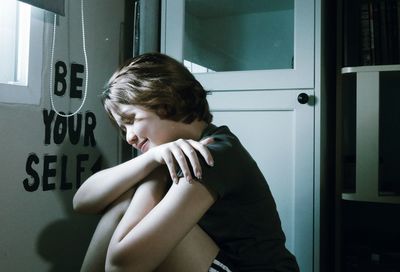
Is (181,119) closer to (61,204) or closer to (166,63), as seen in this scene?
(166,63)


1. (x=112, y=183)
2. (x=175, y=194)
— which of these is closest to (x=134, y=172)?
(x=112, y=183)

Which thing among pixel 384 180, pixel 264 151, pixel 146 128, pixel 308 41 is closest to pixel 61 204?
pixel 146 128

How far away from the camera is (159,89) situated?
87 cm

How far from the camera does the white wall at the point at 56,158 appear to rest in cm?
108

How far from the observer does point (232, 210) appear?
0.80m

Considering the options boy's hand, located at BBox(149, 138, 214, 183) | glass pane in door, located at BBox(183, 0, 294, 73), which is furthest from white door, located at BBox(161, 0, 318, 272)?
boy's hand, located at BBox(149, 138, 214, 183)

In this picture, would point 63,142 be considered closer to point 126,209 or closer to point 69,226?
A: point 69,226

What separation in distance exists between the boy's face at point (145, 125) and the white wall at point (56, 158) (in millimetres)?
326

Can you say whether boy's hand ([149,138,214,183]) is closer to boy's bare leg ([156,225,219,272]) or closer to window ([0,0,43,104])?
boy's bare leg ([156,225,219,272])

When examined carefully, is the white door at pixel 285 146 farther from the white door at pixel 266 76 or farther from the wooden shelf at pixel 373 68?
the wooden shelf at pixel 373 68

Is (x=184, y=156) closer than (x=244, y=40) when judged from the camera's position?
Yes

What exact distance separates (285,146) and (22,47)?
0.77 m

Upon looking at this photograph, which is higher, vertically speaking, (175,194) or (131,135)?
(131,135)

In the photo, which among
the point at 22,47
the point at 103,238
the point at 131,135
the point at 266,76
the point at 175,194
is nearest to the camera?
the point at 175,194
